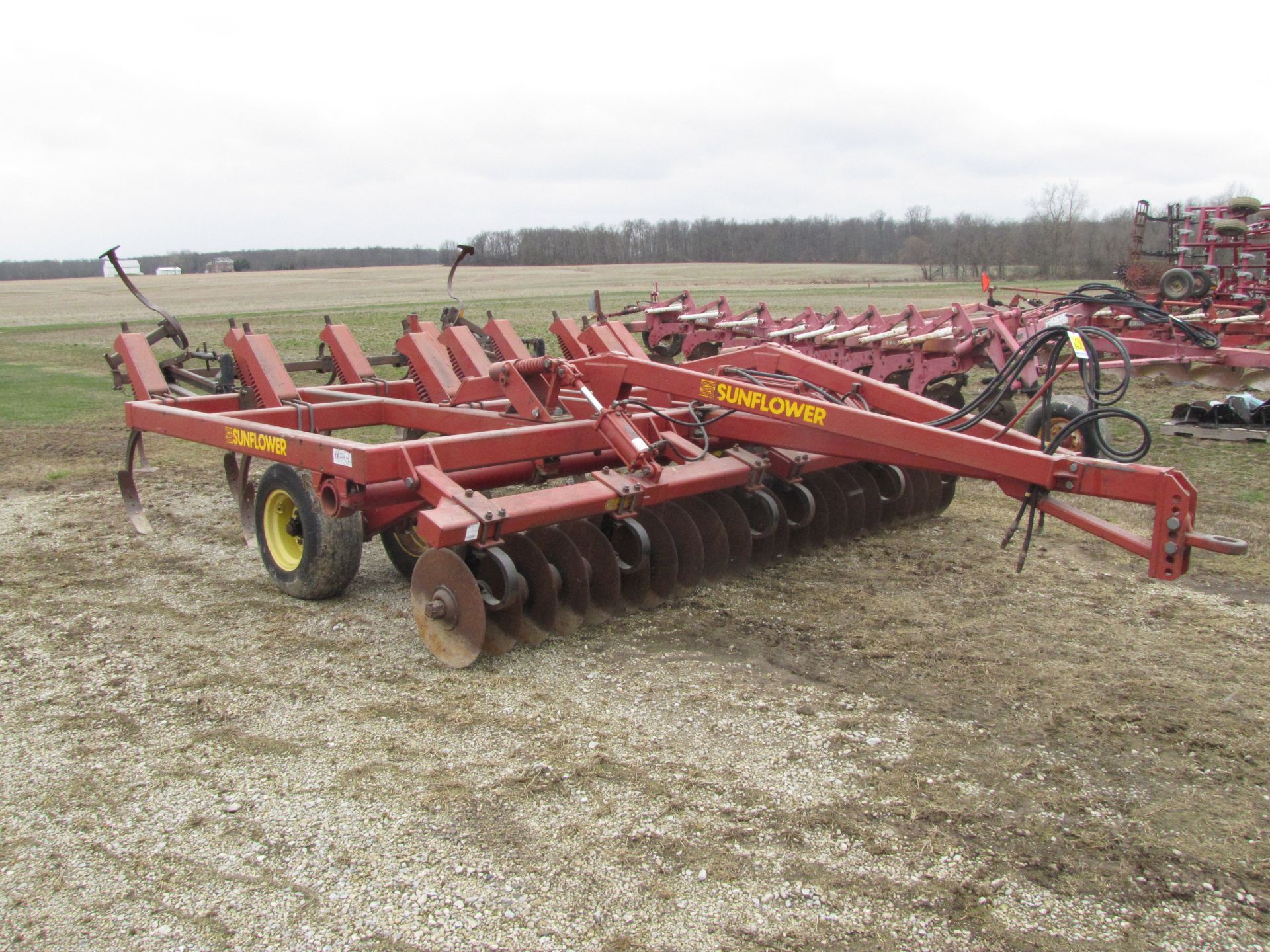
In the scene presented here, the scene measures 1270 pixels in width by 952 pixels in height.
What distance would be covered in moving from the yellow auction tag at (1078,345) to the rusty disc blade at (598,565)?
2.18 metres

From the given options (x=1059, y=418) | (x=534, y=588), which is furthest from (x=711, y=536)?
(x=1059, y=418)

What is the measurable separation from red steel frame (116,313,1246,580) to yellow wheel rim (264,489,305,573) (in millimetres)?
372

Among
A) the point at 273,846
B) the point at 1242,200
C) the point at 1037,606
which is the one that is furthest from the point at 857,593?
the point at 1242,200

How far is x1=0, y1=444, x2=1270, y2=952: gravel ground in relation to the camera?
2.74 metres

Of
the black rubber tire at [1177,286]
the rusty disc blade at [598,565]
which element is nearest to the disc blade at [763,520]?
the rusty disc blade at [598,565]

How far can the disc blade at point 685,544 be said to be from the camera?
5191 millimetres

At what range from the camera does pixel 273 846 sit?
3059 millimetres

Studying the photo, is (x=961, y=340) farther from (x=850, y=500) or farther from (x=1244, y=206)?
(x=1244, y=206)

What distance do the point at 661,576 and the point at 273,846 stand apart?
8.04 ft

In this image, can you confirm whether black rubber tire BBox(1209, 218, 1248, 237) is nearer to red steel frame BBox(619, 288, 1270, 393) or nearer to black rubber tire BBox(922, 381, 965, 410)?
red steel frame BBox(619, 288, 1270, 393)

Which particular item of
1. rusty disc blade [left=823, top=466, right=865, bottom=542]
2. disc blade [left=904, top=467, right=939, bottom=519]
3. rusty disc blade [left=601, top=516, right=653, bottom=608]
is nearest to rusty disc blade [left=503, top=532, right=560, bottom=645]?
rusty disc blade [left=601, top=516, right=653, bottom=608]

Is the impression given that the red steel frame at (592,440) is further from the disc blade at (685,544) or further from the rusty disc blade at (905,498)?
the rusty disc blade at (905,498)

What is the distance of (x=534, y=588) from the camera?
463cm

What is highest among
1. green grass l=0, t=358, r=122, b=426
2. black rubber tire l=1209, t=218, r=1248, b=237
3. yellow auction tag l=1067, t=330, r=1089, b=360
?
black rubber tire l=1209, t=218, r=1248, b=237
